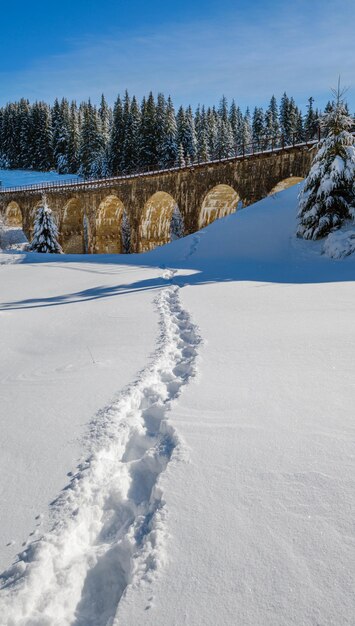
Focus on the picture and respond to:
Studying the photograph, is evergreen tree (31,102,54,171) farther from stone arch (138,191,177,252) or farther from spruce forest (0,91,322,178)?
stone arch (138,191,177,252)

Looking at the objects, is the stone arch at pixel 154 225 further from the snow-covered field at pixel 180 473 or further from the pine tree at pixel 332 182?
the snow-covered field at pixel 180 473

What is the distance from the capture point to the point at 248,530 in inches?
78.2

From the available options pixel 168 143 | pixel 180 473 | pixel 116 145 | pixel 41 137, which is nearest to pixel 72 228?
pixel 168 143

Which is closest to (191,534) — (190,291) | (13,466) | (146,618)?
(146,618)

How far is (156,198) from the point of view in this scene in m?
31.6

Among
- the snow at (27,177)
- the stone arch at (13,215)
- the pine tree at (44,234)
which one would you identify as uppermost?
the snow at (27,177)

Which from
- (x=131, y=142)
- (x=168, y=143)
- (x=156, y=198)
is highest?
(x=131, y=142)

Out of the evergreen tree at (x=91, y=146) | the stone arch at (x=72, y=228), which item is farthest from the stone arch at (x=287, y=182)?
the evergreen tree at (x=91, y=146)

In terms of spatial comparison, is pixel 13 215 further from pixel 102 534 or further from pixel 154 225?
pixel 102 534

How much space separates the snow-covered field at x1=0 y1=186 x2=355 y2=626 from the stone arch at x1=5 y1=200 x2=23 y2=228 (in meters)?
49.5

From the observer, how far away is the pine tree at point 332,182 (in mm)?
13258

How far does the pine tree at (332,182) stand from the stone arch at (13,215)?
43559mm

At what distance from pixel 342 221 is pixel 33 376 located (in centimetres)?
1191

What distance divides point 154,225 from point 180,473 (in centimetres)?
3216
